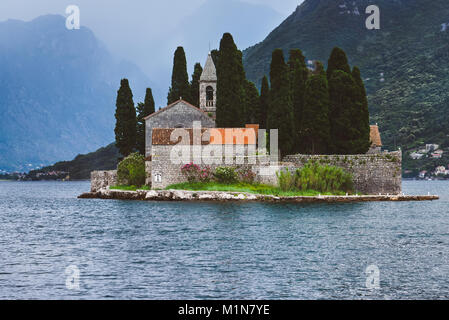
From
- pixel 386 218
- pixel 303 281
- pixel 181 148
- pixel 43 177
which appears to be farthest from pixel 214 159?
pixel 43 177

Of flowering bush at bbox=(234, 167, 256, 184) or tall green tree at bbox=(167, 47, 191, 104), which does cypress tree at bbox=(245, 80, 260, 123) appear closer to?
tall green tree at bbox=(167, 47, 191, 104)

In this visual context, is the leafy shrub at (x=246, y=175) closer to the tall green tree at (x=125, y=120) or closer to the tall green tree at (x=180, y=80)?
the tall green tree at (x=180, y=80)

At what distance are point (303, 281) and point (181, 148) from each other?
103 ft

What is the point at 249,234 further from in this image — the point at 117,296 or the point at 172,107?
the point at 172,107

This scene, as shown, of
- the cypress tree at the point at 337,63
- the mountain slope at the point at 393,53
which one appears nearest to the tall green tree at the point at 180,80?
the cypress tree at the point at 337,63

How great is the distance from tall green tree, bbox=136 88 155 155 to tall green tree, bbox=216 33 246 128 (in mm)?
10861

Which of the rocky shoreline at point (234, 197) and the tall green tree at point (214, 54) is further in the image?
the tall green tree at point (214, 54)

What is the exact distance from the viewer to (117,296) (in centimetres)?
1734

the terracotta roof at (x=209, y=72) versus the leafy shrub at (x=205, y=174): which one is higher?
the terracotta roof at (x=209, y=72)

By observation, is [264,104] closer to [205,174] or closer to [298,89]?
[298,89]

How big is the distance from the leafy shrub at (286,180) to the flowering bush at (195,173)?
578cm

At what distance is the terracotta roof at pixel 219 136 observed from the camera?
163 feet

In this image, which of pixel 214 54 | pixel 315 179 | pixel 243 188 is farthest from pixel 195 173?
pixel 214 54

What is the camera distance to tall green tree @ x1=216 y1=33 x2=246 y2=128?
51.3m
